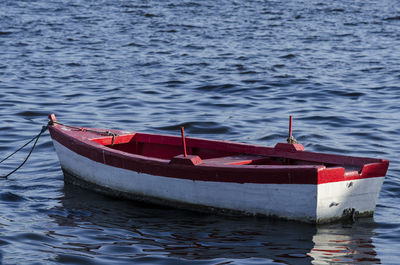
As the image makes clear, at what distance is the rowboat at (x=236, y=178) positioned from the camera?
8133 millimetres

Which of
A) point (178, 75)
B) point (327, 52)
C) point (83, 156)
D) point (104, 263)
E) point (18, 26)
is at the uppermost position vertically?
point (18, 26)

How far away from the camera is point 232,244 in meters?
7.88

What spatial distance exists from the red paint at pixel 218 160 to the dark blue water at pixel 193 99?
571mm

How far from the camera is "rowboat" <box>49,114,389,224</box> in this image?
8.13 meters

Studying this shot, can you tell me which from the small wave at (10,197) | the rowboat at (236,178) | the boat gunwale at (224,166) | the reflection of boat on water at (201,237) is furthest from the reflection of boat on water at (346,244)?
the small wave at (10,197)

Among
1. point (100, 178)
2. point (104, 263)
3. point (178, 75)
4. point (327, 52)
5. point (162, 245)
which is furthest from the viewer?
point (327, 52)

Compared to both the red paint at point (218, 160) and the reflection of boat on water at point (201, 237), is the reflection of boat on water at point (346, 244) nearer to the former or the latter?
the reflection of boat on water at point (201, 237)

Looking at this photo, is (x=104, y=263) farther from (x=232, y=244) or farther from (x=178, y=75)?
(x=178, y=75)

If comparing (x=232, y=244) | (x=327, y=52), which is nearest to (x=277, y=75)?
(x=327, y=52)

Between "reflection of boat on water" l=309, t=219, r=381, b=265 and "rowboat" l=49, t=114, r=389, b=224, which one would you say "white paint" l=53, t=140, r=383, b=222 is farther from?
"reflection of boat on water" l=309, t=219, r=381, b=265

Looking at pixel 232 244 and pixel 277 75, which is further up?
pixel 277 75

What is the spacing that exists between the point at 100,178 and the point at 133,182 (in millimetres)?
716

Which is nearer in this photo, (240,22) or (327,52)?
(327,52)

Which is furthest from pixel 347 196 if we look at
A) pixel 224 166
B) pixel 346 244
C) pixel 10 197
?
pixel 10 197
